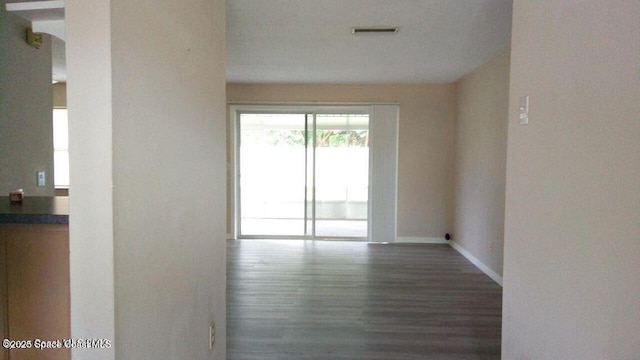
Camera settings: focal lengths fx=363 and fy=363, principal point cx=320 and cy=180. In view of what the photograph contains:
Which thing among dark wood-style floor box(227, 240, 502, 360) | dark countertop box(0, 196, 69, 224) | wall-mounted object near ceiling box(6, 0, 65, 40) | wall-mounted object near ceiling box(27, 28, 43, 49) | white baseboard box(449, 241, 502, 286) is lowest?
dark wood-style floor box(227, 240, 502, 360)

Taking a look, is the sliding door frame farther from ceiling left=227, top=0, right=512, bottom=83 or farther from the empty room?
the empty room

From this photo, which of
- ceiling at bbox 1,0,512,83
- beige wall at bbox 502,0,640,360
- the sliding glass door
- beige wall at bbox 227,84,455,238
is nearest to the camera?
beige wall at bbox 502,0,640,360

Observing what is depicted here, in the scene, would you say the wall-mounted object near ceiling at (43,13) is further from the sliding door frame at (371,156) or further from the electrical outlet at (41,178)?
the sliding door frame at (371,156)

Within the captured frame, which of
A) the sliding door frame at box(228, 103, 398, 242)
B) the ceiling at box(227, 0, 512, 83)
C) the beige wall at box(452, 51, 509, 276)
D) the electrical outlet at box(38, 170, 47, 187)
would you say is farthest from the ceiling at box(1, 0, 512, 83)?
the electrical outlet at box(38, 170, 47, 187)

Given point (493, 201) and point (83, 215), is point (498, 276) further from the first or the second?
point (83, 215)

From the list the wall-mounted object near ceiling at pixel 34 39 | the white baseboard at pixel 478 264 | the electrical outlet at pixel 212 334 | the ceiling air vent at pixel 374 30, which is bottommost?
the white baseboard at pixel 478 264

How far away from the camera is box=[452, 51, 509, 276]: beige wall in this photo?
393cm

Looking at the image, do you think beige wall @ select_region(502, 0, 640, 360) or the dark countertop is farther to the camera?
the dark countertop

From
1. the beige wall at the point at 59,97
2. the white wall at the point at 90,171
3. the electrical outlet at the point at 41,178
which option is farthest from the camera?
the beige wall at the point at 59,97

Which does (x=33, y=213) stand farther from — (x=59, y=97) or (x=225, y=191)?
(x=59, y=97)

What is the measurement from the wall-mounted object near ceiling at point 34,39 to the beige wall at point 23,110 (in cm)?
3

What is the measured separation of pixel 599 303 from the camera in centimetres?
128

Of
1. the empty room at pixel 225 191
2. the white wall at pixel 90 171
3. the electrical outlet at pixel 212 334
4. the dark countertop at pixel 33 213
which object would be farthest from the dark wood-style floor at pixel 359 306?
the white wall at pixel 90 171

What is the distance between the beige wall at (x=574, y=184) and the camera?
1175 mm
